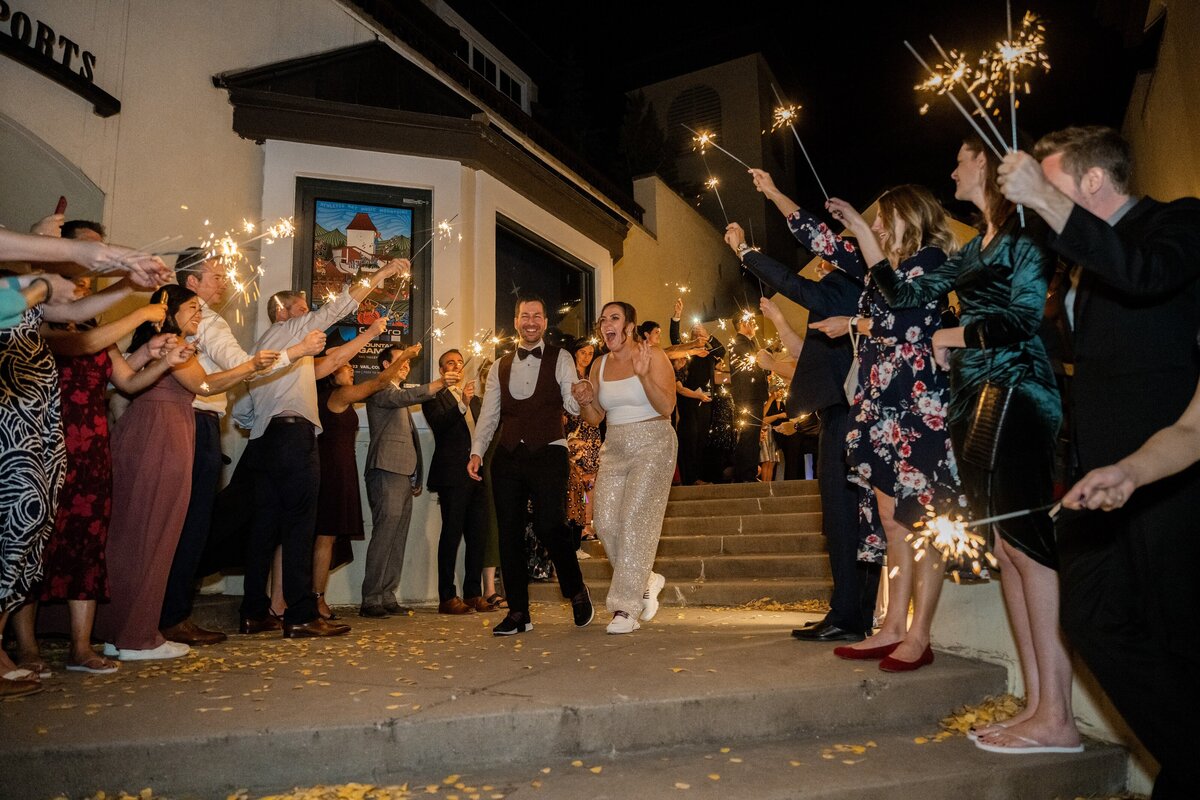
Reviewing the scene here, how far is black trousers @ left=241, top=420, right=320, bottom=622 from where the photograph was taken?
191 inches

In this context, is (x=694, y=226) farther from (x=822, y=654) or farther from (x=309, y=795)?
(x=309, y=795)

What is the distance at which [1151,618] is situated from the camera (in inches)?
80.6

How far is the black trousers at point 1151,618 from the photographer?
77.9 inches

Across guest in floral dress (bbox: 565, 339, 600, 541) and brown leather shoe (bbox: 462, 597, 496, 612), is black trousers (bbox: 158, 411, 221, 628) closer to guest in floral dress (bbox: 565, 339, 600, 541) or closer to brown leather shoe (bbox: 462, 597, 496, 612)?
brown leather shoe (bbox: 462, 597, 496, 612)

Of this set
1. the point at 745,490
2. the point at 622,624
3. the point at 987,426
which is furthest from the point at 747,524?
the point at 987,426

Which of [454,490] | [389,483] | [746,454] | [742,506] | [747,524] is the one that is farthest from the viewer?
[746,454]

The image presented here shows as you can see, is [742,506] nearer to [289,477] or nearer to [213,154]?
[289,477]

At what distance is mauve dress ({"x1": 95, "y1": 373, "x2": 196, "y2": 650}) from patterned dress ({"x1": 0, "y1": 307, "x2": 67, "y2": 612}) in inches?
30.7

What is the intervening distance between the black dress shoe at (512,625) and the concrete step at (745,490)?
13.4ft

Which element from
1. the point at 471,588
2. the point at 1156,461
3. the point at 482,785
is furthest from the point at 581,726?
the point at 471,588

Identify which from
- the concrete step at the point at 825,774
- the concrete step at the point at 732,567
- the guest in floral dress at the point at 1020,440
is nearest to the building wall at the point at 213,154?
the concrete step at the point at 732,567

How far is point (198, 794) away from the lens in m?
2.50

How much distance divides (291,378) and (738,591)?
3717 millimetres

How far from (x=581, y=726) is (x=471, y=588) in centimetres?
A: 392
